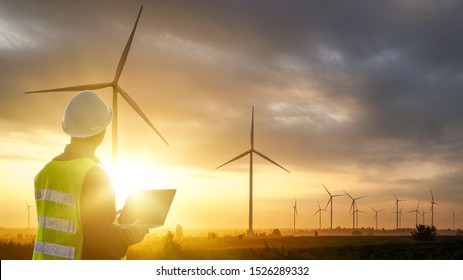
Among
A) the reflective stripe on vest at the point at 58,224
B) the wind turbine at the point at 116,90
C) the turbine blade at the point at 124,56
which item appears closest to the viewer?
the reflective stripe on vest at the point at 58,224

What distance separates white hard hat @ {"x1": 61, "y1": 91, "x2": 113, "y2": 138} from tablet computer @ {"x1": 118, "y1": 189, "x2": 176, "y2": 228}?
3.32ft

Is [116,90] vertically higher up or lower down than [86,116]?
higher up

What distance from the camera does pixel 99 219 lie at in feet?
21.0

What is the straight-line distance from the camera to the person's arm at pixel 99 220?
638 cm

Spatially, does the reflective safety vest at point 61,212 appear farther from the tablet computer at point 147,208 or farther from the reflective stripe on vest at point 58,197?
the tablet computer at point 147,208

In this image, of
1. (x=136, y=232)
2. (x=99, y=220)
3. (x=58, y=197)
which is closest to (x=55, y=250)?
(x=58, y=197)

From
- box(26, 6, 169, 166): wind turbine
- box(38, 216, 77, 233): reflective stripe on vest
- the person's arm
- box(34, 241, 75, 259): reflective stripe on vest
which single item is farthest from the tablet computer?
box(26, 6, 169, 166): wind turbine

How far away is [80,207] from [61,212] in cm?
30

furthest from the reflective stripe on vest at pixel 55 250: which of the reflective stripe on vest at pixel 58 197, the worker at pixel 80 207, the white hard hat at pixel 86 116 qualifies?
the white hard hat at pixel 86 116

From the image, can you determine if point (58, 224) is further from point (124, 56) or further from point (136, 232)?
point (124, 56)
